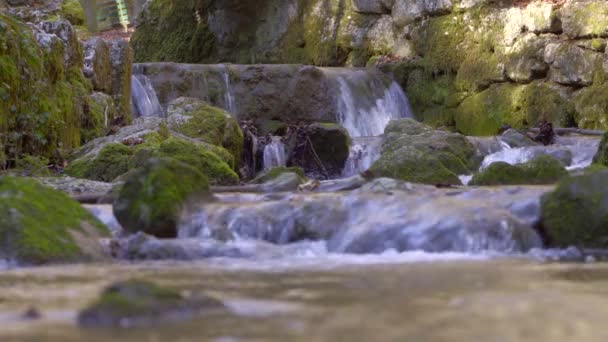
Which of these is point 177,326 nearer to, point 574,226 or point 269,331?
point 269,331

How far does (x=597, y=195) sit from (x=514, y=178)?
7.90 feet

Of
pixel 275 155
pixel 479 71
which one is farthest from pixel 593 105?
pixel 275 155

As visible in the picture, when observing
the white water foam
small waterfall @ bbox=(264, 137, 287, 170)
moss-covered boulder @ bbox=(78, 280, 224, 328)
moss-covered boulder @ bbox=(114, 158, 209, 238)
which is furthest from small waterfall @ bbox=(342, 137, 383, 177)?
moss-covered boulder @ bbox=(78, 280, 224, 328)

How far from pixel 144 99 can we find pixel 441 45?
18.8 ft

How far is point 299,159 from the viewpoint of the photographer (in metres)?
12.1

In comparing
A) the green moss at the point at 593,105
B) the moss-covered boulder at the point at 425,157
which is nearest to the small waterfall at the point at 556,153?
the moss-covered boulder at the point at 425,157

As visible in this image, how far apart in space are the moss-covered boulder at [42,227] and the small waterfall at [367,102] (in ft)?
34.3

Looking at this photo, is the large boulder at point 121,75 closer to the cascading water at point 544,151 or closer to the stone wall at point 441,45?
the cascading water at point 544,151

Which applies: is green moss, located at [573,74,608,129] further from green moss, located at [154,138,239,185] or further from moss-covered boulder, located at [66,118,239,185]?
green moss, located at [154,138,239,185]

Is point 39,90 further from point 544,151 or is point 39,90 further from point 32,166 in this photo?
point 544,151

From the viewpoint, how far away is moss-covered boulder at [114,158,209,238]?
5.93m

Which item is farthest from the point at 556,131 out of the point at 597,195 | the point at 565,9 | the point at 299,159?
the point at 597,195

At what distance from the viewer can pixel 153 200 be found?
236 inches

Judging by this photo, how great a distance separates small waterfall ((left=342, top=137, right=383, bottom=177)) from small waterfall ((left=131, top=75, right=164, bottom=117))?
372cm
